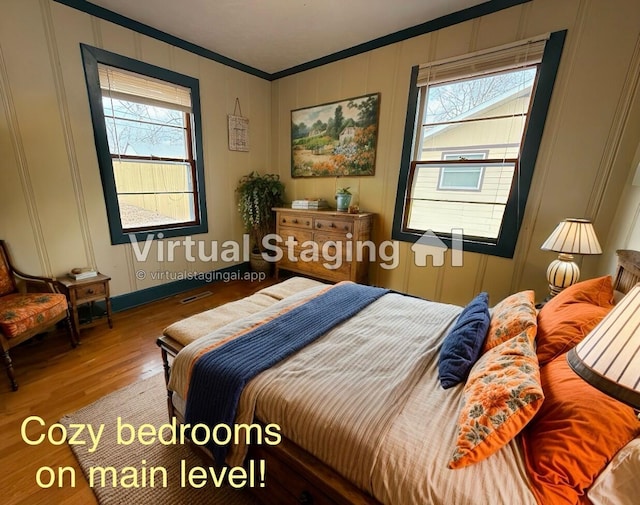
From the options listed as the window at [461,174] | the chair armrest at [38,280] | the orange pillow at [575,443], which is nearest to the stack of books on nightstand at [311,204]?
the window at [461,174]

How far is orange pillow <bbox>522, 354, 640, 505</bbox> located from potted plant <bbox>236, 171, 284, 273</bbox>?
332 centimetres

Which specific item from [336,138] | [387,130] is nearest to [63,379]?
[336,138]

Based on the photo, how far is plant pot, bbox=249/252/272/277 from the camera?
3875 millimetres

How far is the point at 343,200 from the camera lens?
317 cm

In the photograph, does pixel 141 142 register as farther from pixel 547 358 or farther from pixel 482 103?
pixel 547 358

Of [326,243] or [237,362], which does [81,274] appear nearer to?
[237,362]

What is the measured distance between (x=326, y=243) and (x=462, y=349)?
216cm

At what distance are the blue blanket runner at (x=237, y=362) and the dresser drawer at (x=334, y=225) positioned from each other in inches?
61.5

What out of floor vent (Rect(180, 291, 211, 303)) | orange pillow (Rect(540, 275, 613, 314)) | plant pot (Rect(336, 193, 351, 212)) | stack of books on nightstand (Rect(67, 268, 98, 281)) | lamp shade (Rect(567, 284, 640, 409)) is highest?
plant pot (Rect(336, 193, 351, 212))

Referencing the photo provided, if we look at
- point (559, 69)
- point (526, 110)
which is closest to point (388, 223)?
point (526, 110)

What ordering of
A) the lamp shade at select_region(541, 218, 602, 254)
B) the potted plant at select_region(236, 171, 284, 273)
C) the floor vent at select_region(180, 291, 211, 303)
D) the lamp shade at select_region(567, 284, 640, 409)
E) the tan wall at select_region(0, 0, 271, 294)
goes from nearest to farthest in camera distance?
the lamp shade at select_region(567, 284, 640, 409) < the lamp shade at select_region(541, 218, 602, 254) < the tan wall at select_region(0, 0, 271, 294) < the floor vent at select_region(180, 291, 211, 303) < the potted plant at select_region(236, 171, 284, 273)

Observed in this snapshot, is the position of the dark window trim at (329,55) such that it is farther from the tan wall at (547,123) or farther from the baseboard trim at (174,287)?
the baseboard trim at (174,287)

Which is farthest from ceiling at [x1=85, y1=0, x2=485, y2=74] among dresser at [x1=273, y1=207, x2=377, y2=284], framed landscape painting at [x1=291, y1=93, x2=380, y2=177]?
dresser at [x1=273, y1=207, x2=377, y2=284]

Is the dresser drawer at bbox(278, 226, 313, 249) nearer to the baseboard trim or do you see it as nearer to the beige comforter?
the baseboard trim
